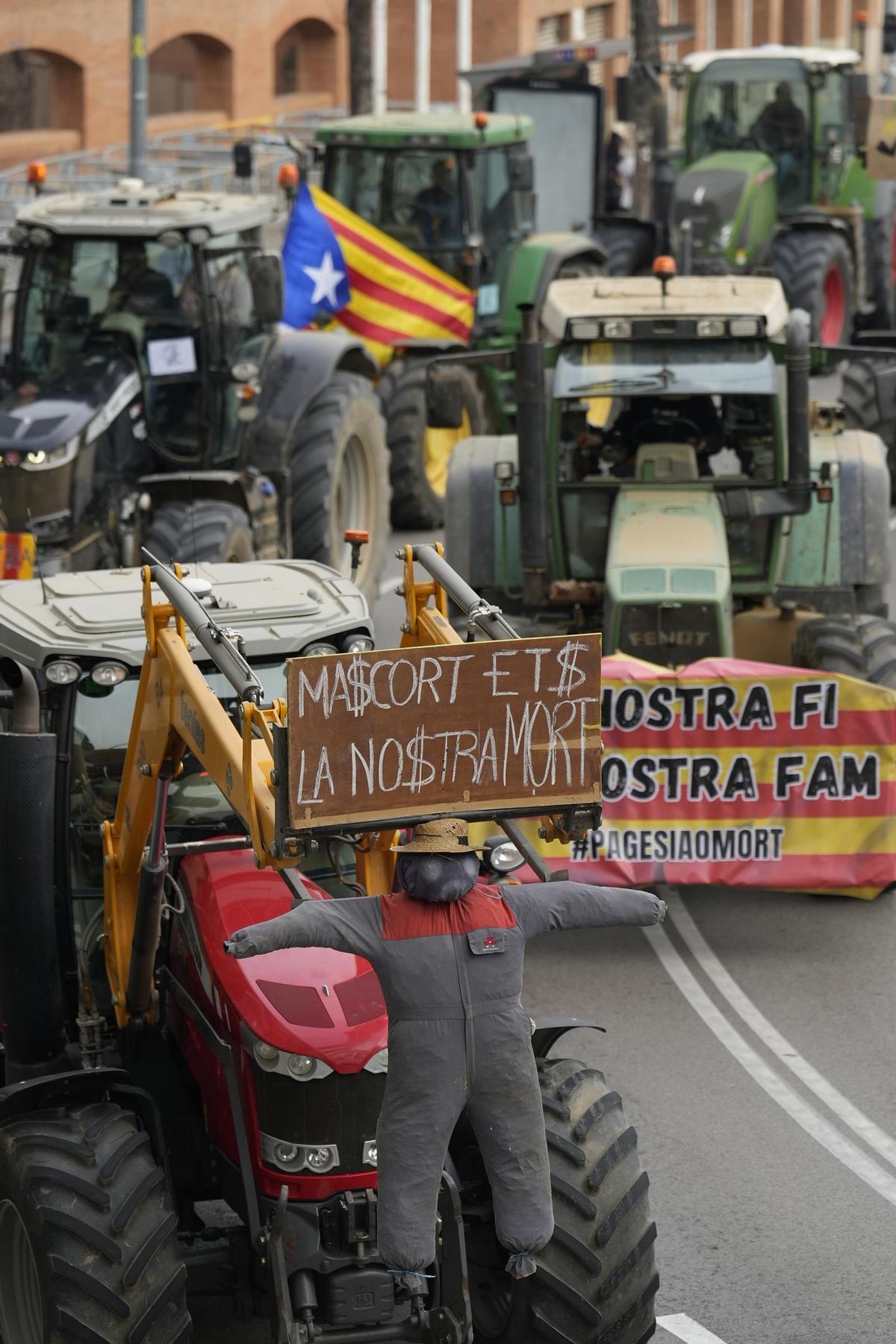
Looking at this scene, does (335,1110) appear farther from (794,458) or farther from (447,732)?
(794,458)

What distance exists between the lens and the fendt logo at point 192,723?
573cm

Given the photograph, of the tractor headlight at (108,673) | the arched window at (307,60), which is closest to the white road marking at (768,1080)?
the tractor headlight at (108,673)

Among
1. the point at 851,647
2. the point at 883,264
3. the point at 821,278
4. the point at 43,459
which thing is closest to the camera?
the point at 851,647

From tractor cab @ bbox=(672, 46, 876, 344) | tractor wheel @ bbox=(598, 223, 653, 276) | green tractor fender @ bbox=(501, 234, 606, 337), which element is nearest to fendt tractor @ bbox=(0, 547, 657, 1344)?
green tractor fender @ bbox=(501, 234, 606, 337)

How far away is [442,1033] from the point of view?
5402mm

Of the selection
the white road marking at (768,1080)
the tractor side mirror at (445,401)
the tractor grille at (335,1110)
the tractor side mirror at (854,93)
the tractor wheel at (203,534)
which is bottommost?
the white road marking at (768,1080)

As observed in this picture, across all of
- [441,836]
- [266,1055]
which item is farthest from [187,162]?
[441,836]

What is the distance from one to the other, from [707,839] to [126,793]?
4.38 m

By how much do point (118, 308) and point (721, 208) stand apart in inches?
421

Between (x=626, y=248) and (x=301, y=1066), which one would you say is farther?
(x=626, y=248)

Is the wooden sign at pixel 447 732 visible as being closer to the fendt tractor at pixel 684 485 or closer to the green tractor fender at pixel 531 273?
the fendt tractor at pixel 684 485

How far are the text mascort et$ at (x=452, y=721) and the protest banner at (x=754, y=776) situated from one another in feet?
16.5

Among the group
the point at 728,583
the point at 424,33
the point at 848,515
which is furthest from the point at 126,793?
the point at 424,33

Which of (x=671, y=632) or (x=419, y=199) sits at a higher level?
(x=419, y=199)
